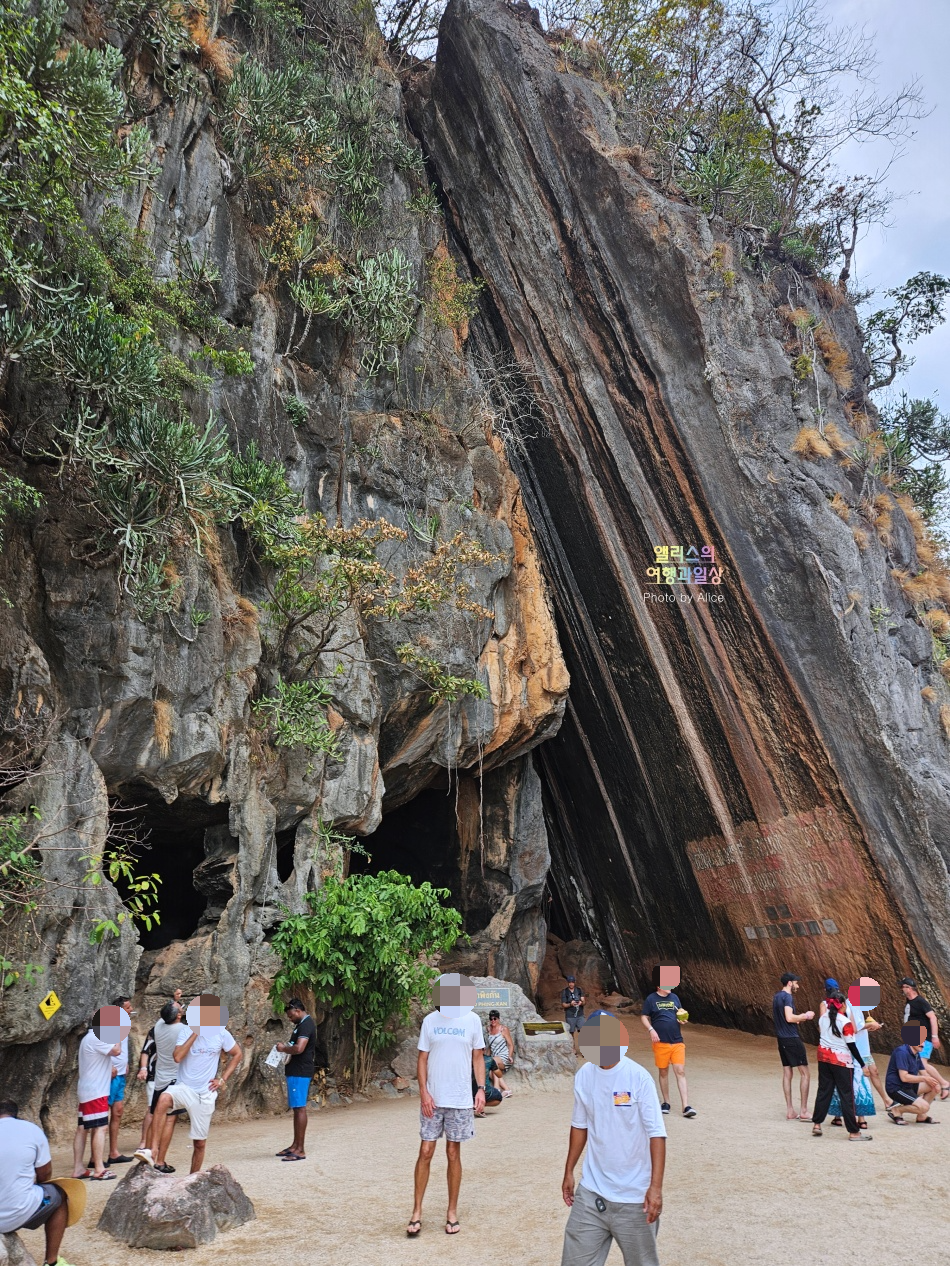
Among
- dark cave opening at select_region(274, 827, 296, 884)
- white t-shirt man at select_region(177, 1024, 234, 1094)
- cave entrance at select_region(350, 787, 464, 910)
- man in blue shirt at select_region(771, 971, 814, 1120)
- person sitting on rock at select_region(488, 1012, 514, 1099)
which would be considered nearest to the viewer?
white t-shirt man at select_region(177, 1024, 234, 1094)

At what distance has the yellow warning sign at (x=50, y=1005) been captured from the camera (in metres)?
7.43

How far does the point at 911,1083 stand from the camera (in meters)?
7.56

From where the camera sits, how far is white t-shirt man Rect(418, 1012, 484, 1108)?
471 cm

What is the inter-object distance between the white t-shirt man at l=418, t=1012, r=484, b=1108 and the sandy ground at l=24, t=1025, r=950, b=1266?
727 mm

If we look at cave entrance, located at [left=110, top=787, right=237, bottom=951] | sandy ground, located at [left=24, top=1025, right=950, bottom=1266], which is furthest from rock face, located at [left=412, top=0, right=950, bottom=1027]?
cave entrance, located at [left=110, top=787, right=237, bottom=951]

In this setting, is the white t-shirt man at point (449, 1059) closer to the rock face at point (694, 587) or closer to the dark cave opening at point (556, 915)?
the rock face at point (694, 587)

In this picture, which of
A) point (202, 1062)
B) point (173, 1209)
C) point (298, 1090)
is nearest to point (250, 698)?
point (298, 1090)

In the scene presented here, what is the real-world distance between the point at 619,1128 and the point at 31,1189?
2.67 m

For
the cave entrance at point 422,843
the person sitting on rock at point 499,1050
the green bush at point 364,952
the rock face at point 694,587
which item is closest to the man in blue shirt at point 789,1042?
the person sitting on rock at point 499,1050

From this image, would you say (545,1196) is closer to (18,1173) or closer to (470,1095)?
(470,1095)

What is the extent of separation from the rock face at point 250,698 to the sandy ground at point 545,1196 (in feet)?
5.86

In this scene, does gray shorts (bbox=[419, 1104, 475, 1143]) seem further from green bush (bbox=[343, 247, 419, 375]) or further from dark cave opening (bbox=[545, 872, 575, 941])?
dark cave opening (bbox=[545, 872, 575, 941])

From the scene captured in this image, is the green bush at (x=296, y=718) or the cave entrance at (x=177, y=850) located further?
the green bush at (x=296, y=718)

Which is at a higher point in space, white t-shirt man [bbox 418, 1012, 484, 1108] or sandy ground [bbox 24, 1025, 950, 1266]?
white t-shirt man [bbox 418, 1012, 484, 1108]
